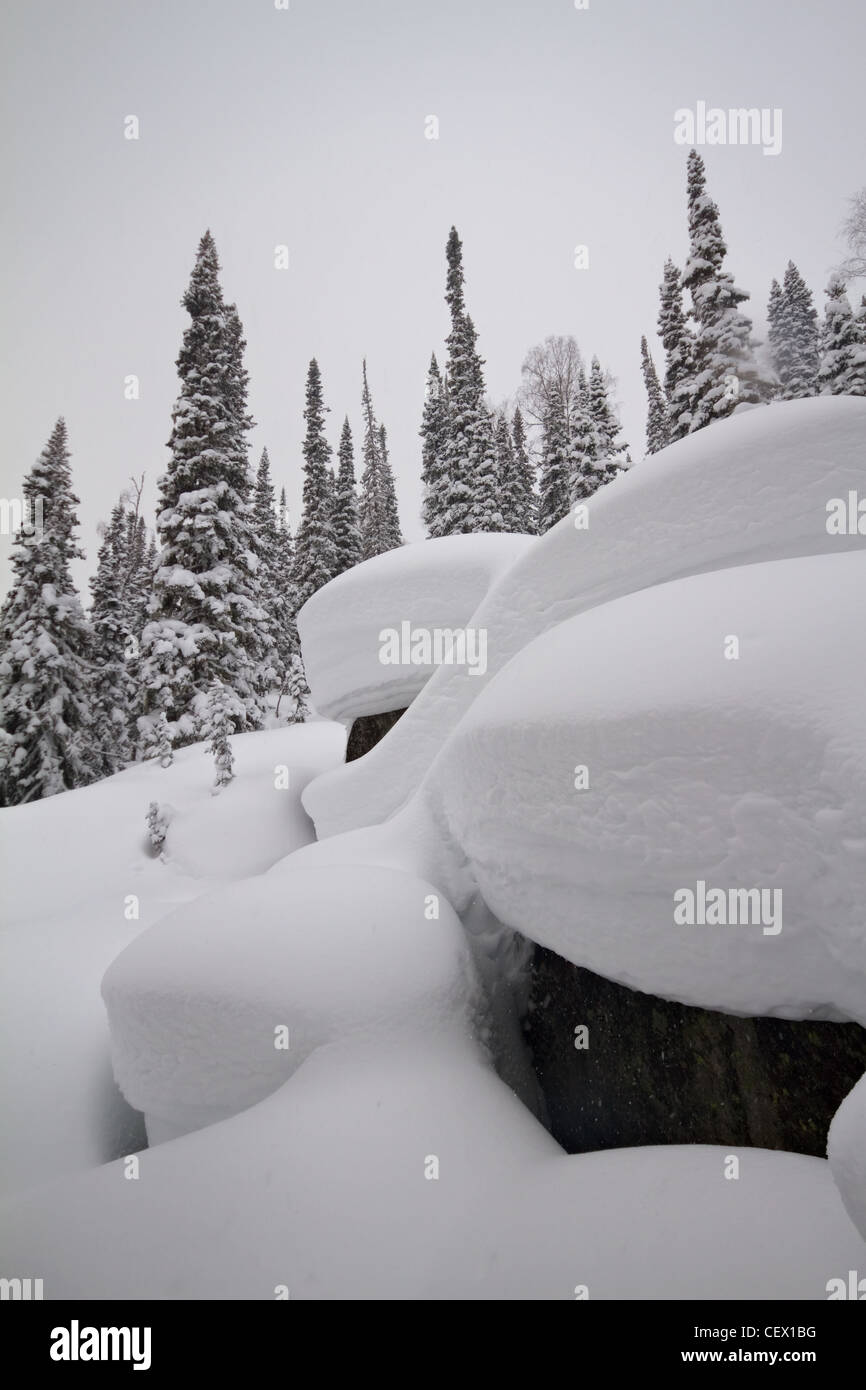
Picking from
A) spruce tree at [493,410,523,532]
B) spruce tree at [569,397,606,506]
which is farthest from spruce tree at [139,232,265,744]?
spruce tree at [493,410,523,532]

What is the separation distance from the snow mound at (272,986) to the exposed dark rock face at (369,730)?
3590mm

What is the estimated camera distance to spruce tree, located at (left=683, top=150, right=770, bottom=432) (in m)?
16.1

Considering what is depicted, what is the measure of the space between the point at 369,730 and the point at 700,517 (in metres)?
4.45

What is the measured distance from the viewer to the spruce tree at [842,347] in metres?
15.7

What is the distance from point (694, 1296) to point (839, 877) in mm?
1038

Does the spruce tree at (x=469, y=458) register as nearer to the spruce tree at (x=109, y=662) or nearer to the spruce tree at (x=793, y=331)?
the spruce tree at (x=109, y=662)

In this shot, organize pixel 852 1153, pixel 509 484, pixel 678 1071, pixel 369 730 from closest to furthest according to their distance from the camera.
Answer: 1. pixel 852 1153
2. pixel 678 1071
3. pixel 369 730
4. pixel 509 484

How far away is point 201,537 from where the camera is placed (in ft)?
48.6

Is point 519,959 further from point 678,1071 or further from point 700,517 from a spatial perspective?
point 700,517

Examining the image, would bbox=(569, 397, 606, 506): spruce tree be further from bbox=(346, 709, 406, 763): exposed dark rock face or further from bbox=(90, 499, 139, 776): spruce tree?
bbox=(90, 499, 139, 776): spruce tree

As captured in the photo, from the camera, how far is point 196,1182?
6.86 ft

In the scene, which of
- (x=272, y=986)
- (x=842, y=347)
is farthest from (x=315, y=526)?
(x=272, y=986)

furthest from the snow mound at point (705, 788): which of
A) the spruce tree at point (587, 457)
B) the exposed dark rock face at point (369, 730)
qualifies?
the spruce tree at point (587, 457)

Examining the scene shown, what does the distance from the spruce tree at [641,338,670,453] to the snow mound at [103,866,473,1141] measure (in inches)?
1086
